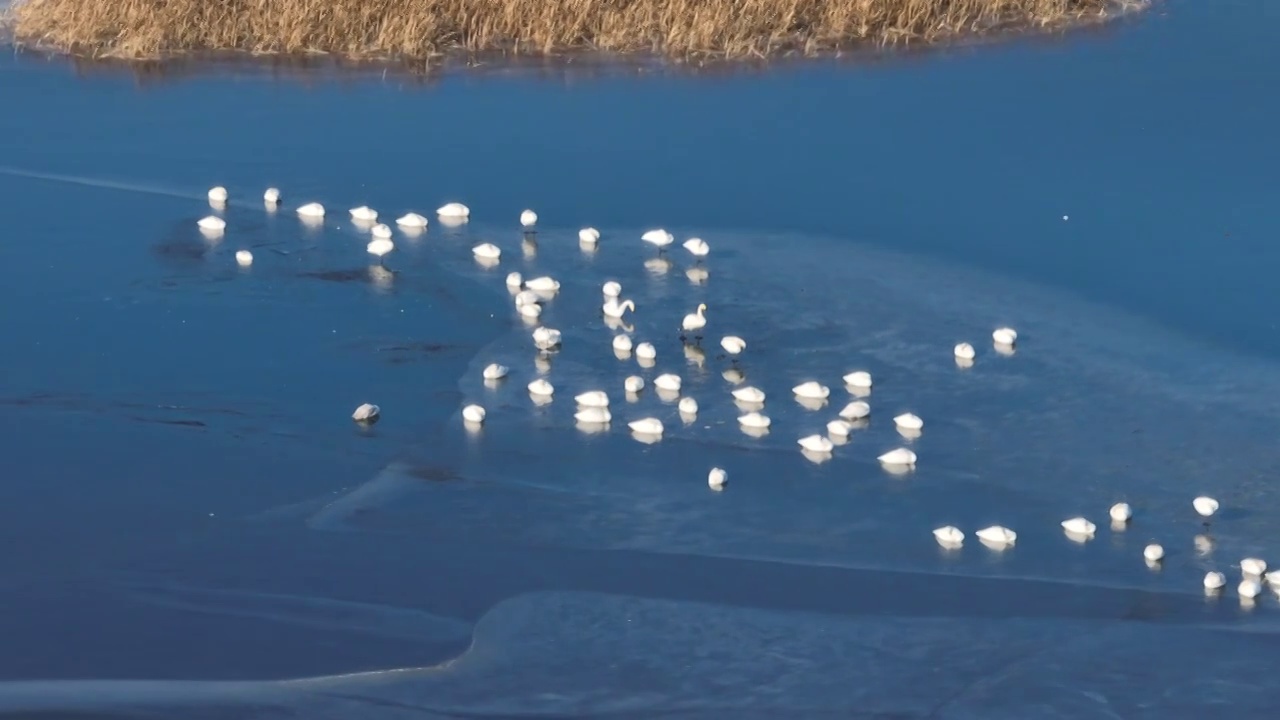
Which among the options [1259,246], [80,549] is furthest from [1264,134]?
[80,549]

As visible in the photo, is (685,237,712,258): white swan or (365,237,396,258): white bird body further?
(365,237,396,258): white bird body

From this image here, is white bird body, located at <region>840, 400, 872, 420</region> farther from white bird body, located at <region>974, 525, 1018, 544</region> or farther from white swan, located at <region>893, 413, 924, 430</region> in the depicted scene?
white bird body, located at <region>974, 525, 1018, 544</region>

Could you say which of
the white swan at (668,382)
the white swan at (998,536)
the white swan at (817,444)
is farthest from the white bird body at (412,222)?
the white swan at (998,536)

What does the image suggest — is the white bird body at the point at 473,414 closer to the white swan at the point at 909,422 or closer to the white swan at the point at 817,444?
the white swan at the point at 817,444

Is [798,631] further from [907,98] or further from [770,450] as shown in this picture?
Result: [907,98]

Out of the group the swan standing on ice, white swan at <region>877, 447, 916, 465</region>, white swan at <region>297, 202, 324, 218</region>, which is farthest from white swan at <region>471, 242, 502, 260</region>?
white swan at <region>877, 447, 916, 465</region>
